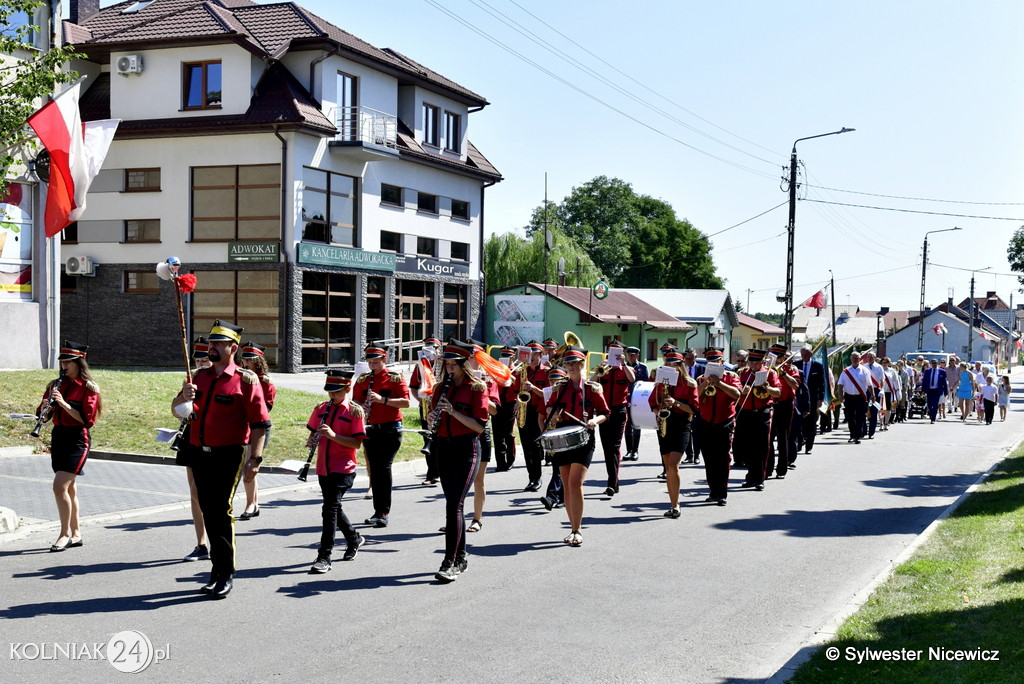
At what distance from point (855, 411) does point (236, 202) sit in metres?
20.3

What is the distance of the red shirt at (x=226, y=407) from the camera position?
7.18m

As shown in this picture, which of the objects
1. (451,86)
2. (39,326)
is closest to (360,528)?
(39,326)

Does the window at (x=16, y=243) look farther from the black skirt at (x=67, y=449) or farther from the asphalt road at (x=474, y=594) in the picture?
the black skirt at (x=67, y=449)

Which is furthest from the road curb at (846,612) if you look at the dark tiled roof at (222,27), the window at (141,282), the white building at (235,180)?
the window at (141,282)

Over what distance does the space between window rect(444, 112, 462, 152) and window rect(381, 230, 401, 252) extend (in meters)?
4.88

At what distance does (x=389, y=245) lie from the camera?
36031mm

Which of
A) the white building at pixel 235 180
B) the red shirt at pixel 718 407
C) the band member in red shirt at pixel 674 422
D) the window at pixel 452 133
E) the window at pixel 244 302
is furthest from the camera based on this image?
the window at pixel 452 133

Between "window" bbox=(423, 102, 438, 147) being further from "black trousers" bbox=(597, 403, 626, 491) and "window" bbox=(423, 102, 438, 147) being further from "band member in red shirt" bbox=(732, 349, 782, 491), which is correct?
"black trousers" bbox=(597, 403, 626, 491)

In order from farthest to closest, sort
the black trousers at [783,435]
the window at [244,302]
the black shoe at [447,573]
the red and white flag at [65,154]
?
the window at [244,302], the black trousers at [783,435], the red and white flag at [65,154], the black shoe at [447,573]

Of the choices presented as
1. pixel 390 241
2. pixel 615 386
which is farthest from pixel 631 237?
pixel 615 386

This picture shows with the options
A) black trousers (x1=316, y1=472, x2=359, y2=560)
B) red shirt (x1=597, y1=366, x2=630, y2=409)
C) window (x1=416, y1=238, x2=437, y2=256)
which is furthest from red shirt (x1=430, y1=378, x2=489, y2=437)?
window (x1=416, y1=238, x2=437, y2=256)

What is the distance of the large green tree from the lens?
8525 cm

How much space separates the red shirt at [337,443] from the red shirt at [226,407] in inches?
37.8

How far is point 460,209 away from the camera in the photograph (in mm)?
39594
